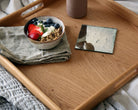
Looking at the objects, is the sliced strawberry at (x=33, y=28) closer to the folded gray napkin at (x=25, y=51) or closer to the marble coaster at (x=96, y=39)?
the folded gray napkin at (x=25, y=51)

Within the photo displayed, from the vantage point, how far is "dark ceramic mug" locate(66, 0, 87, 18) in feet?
3.33

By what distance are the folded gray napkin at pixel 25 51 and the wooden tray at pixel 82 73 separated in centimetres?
2

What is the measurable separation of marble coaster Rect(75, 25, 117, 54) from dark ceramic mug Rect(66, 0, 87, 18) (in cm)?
7

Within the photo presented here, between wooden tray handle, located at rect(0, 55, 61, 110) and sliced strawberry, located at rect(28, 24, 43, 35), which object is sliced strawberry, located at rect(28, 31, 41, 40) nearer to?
sliced strawberry, located at rect(28, 24, 43, 35)

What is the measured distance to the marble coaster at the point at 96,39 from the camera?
931 mm

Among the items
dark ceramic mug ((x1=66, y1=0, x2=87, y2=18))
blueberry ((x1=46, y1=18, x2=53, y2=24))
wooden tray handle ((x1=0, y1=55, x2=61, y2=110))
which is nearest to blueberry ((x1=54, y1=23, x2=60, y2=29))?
blueberry ((x1=46, y1=18, x2=53, y2=24))

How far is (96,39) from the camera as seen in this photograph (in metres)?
0.96

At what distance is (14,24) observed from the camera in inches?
41.5

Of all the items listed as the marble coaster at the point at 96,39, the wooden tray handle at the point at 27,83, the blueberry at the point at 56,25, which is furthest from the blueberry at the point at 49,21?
the wooden tray handle at the point at 27,83

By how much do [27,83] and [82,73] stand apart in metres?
0.20

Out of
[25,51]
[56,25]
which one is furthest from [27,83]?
[56,25]

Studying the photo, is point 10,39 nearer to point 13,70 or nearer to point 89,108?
point 13,70

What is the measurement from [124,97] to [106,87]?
0.45 feet

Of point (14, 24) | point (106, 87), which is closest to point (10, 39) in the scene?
point (14, 24)
